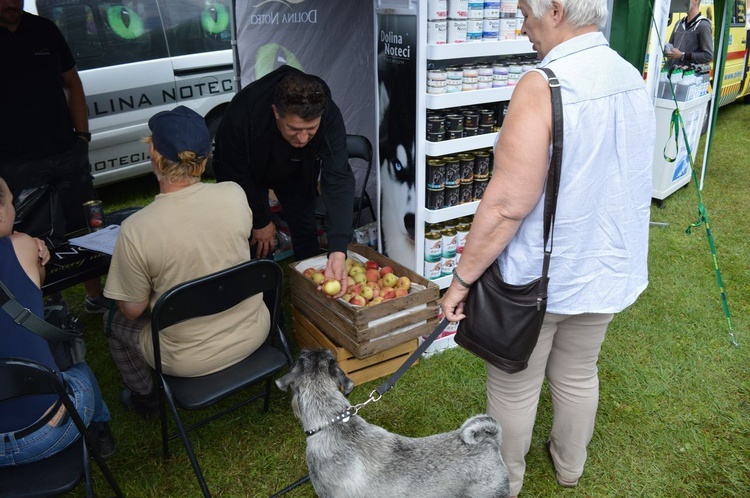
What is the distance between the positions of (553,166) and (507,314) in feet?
1.77

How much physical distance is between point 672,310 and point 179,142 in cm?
363

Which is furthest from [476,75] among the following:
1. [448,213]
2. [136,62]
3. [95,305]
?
[136,62]

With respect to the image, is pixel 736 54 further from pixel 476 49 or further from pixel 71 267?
pixel 71 267

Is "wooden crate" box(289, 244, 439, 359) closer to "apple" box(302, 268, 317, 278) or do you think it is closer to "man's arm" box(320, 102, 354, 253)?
"apple" box(302, 268, 317, 278)

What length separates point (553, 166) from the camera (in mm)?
1667

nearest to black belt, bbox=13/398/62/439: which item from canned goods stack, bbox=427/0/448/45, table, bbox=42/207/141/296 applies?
table, bbox=42/207/141/296

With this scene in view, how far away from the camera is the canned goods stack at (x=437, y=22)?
2842mm

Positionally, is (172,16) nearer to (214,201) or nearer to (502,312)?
(214,201)

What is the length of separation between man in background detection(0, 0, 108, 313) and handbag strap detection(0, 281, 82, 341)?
1988mm

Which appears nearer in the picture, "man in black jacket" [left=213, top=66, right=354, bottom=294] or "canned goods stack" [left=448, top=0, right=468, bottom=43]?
"man in black jacket" [left=213, top=66, right=354, bottom=294]

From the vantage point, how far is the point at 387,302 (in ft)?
9.71

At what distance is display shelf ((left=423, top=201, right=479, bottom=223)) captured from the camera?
10.6ft

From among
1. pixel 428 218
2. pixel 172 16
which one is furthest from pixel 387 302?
pixel 172 16

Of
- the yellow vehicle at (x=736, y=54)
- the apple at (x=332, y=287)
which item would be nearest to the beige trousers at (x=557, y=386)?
the apple at (x=332, y=287)
